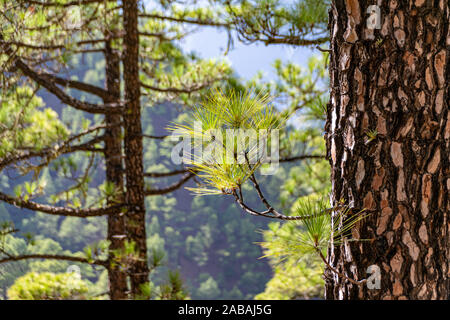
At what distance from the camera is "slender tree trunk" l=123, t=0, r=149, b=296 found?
1.88 meters

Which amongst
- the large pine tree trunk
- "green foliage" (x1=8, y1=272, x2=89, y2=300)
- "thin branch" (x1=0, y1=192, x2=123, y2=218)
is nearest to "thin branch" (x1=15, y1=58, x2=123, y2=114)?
"thin branch" (x1=0, y1=192, x2=123, y2=218)

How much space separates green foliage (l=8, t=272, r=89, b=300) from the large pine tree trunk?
5.31ft

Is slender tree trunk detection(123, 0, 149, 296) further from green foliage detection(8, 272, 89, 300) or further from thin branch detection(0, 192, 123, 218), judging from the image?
green foliage detection(8, 272, 89, 300)

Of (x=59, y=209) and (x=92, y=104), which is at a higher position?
(x=92, y=104)

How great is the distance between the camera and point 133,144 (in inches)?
75.5

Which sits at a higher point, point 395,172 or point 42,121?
point 42,121

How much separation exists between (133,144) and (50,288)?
2.62ft

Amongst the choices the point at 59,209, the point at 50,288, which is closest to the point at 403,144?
the point at 59,209

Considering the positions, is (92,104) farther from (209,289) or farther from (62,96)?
(209,289)

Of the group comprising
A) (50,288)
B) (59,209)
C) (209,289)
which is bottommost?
(209,289)

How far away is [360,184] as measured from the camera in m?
0.65

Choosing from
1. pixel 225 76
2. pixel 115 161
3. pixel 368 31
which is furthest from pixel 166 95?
pixel 368 31

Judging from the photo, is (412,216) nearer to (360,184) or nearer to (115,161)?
(360,184)
